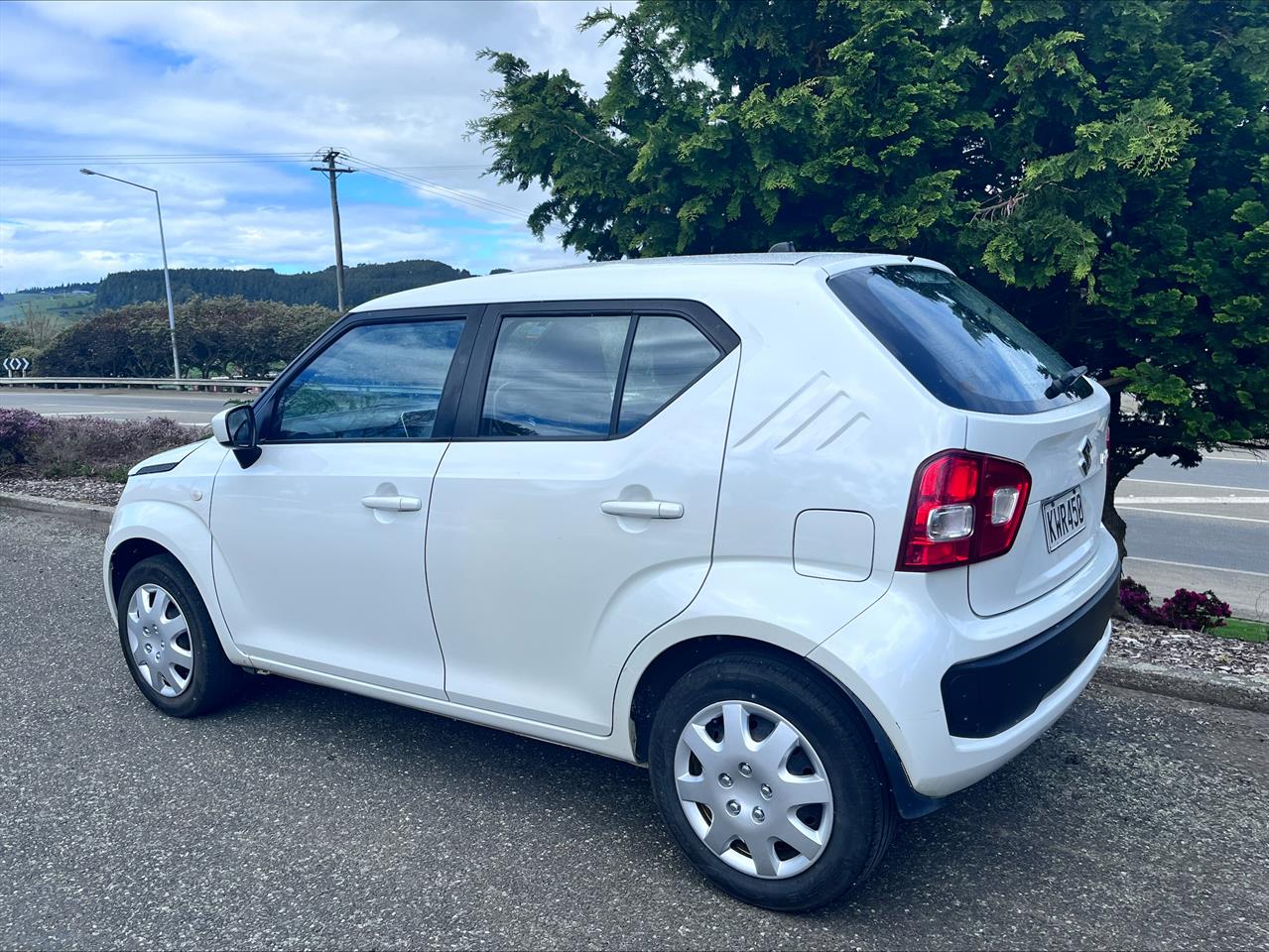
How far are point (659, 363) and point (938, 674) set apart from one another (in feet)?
3.84

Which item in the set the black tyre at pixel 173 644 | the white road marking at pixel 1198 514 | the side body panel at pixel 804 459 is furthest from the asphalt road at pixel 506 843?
the white road marking at pixel 1198 514

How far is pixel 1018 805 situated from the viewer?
131 inches

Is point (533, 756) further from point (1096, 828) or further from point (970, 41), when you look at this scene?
point (970, 41)

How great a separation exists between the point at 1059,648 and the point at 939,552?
62 cm

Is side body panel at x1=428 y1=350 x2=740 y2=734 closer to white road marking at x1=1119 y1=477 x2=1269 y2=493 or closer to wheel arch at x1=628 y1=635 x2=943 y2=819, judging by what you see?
wheel arch at x1=628 y1=635 x2=943 y2=819

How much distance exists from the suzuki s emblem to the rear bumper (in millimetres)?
602

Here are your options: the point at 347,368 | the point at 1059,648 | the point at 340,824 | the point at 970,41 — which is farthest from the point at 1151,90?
the point at 340,824

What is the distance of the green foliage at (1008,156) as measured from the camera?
5.16 m

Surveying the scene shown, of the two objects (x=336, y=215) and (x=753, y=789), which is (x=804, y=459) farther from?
(x=336, y=215)

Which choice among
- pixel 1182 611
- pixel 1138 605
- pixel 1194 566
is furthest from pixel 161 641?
pixel 1194 566

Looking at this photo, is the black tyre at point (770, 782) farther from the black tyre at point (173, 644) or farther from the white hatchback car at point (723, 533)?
the black tyre at point (173, 644)

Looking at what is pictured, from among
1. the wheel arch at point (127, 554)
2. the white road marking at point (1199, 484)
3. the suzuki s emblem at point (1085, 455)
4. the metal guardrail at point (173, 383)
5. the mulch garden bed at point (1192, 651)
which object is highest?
the metal guardrail at point (173, 383)

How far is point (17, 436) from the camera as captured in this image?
36.4ft

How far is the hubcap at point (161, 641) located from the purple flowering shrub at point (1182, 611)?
5124 mm
